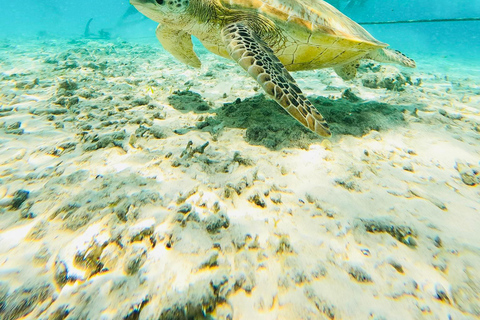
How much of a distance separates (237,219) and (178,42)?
3.63m

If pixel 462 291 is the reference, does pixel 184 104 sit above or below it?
below

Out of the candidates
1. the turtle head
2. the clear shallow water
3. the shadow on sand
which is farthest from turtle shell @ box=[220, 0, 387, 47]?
the clear shallow water

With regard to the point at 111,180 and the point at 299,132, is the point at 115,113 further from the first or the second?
the point at 299,132

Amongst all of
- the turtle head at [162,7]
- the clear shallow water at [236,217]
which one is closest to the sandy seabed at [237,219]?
the clear shallow water at [236,217]

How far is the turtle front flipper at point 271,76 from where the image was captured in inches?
74.9

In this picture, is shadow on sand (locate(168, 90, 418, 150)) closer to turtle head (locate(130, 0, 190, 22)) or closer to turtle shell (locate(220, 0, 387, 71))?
turtle shell (locate(220, 0, 387, 71))

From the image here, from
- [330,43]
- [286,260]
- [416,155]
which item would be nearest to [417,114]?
[416,155]

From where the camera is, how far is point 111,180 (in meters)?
1.45

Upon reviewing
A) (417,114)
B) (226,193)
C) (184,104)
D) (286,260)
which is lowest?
(184,104)

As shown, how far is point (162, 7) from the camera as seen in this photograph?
8.09ft

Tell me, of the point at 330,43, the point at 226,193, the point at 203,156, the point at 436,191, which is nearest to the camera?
the point at 226,193

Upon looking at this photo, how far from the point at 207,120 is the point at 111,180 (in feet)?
4.61

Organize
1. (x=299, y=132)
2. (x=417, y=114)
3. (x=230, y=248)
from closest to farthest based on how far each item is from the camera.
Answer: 1. (x=230, y=248)
2. (x=299, y=132)
3. (x=417, y=114)

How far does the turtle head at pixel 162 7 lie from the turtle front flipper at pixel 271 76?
0.61 m
